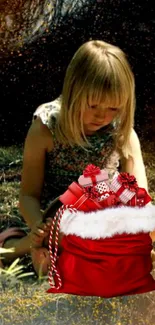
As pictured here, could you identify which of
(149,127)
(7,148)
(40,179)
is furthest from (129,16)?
(40,179)

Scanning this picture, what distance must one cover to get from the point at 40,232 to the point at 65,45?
77 centimetres

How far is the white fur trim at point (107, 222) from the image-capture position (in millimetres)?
1344

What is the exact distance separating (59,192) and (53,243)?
0.29 meters

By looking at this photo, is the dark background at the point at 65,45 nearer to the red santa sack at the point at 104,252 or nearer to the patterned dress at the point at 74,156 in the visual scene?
the patterned dress at the point at 74,156

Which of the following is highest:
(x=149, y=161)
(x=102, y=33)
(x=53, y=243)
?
(x=102, y=33)

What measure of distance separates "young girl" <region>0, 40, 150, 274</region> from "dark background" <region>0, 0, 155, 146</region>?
424 millimetres

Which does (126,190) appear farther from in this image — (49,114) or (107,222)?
(49,114)

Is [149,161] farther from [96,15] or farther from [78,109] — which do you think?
[78,109]

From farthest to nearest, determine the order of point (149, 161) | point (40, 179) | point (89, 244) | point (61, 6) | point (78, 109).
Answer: point (149, 161) < point (61, 6) < point (40, 179) < point (78, 109) < point (89, 244)

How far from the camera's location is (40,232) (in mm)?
1453

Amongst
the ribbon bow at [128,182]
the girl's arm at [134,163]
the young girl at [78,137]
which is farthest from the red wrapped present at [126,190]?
the girl's arm at [134,163]

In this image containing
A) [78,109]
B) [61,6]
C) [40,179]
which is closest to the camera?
[78,109]

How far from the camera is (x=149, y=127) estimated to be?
2.22 metres

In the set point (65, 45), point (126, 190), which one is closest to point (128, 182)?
point (126, 190)
